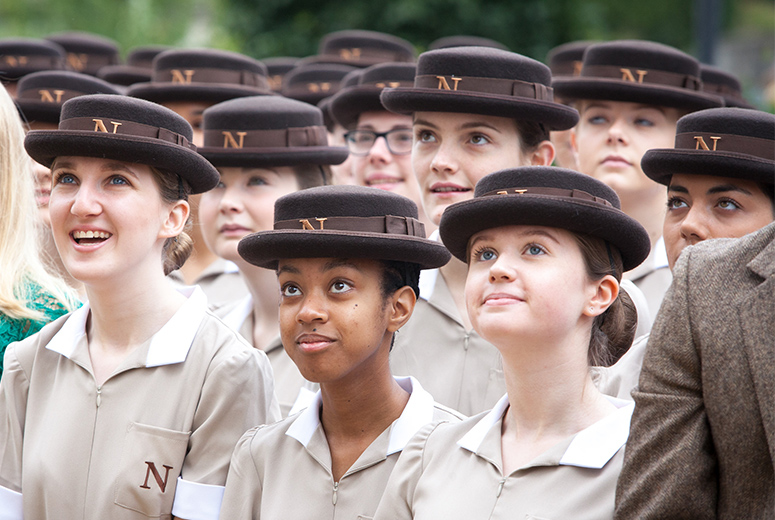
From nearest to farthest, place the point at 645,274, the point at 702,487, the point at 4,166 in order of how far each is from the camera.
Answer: the point at 702,487 < the point at 4,166 < the point at 645,274

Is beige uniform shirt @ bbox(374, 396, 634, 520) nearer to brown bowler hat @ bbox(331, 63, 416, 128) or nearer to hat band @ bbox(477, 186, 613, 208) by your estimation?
hat band @ bbox(477, 186, 613, 208)

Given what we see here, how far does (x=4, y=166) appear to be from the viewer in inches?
189

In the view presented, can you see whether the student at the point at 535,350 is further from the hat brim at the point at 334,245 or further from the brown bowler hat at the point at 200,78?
the brown bowler hat at the point at 200,78

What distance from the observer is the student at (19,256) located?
4602 millimetres

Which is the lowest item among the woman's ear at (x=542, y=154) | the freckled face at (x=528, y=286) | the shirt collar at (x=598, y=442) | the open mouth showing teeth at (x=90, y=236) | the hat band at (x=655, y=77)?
the shirt collar at (x=598, y=442)

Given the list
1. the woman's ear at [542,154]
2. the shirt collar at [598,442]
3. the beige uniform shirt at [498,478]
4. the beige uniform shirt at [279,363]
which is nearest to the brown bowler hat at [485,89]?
the woman's ear at [542,154]

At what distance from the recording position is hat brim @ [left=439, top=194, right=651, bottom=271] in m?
3.23

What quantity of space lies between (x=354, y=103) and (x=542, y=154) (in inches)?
74.9

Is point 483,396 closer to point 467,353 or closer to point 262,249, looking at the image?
point 467,353

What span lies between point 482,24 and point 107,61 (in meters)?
6.28

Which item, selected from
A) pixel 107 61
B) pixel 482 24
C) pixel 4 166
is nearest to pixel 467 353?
pixel 4 166

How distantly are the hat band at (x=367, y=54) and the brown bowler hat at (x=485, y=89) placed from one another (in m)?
4.60

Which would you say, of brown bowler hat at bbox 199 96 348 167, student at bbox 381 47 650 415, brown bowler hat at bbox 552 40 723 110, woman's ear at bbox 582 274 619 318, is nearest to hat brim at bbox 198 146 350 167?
brown bowler hat at bbox 199 96 348 167

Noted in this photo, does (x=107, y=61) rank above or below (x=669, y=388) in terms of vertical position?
above
